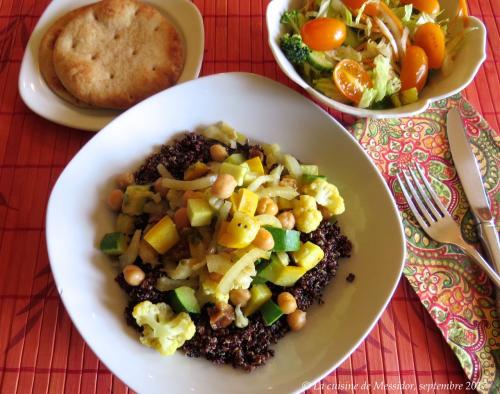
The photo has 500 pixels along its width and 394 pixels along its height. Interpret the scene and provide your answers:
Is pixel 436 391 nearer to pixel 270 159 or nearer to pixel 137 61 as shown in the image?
pixel 270 159

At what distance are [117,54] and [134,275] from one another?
1.04m

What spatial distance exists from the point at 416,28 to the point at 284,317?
1.35 meters

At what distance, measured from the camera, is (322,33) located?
1.90 metres

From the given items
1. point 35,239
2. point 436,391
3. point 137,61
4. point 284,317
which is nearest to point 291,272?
point 284,317

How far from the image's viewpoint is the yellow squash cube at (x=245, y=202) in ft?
5.01

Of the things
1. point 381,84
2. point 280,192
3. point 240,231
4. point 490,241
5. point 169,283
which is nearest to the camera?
point 240,231

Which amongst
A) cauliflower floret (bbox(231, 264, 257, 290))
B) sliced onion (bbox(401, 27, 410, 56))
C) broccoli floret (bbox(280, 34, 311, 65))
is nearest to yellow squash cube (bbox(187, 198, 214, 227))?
cauliflower floret (bbox(231, 264, 257, 290))

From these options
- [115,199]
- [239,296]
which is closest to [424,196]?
[239,296]

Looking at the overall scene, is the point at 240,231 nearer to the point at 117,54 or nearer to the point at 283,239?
the point at 283,239

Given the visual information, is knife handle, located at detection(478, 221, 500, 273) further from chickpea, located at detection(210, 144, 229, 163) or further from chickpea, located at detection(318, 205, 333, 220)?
chickpea, located at detection(210, 144, 229, 163)

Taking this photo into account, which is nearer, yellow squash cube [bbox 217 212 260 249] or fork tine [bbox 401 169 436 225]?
yellow squash cube [bbox 217 212 260 249]

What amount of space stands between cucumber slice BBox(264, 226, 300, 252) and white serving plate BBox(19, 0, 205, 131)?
0.87 metres

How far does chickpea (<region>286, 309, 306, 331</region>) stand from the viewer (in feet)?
5.15

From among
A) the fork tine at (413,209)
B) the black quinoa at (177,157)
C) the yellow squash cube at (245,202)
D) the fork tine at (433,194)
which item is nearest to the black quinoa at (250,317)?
the black quinoa at (177,157)
